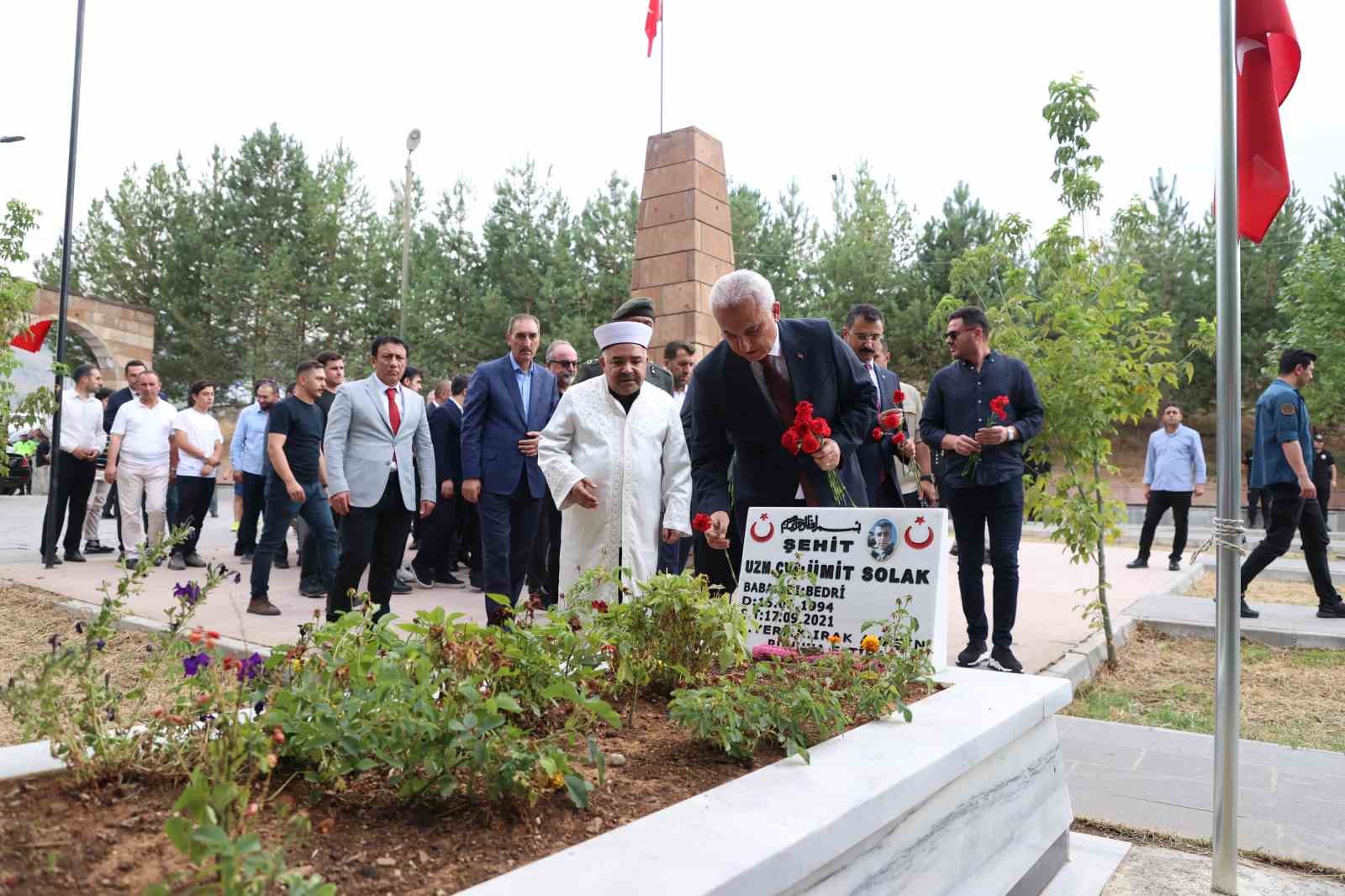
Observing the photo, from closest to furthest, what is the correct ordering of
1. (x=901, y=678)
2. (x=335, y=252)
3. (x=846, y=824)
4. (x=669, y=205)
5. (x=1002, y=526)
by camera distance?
(x=846, y=824)
(x=901, y=678)
(x=1002, y=526)
(x=669, y=205)
(x=335, y=252)

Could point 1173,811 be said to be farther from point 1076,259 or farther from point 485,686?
point 1076,259

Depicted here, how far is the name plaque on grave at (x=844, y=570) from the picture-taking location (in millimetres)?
3195

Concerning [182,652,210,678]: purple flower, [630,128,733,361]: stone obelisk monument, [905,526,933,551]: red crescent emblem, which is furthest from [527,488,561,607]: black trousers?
[182,652,210,678]: purple flower

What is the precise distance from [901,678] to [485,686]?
4.02 feet

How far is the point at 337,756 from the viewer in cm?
186

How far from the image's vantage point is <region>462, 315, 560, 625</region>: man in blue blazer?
5.73 meters

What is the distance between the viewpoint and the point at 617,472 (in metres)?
4.51

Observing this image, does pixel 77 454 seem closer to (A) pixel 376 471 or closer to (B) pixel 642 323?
(A) pixel 376 471

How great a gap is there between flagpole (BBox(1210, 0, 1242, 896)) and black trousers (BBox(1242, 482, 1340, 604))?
485cm

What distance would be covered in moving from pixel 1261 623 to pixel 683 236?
18.2ft

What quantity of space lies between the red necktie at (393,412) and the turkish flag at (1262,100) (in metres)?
4.24

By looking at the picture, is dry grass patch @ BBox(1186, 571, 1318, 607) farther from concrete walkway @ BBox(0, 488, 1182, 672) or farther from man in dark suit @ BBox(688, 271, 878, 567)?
man in dark suit @ BBox(688, 271, 878, 567)

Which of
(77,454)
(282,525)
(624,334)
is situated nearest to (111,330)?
(77,454)

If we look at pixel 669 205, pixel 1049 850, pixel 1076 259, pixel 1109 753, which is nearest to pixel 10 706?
pixel 1049 850
